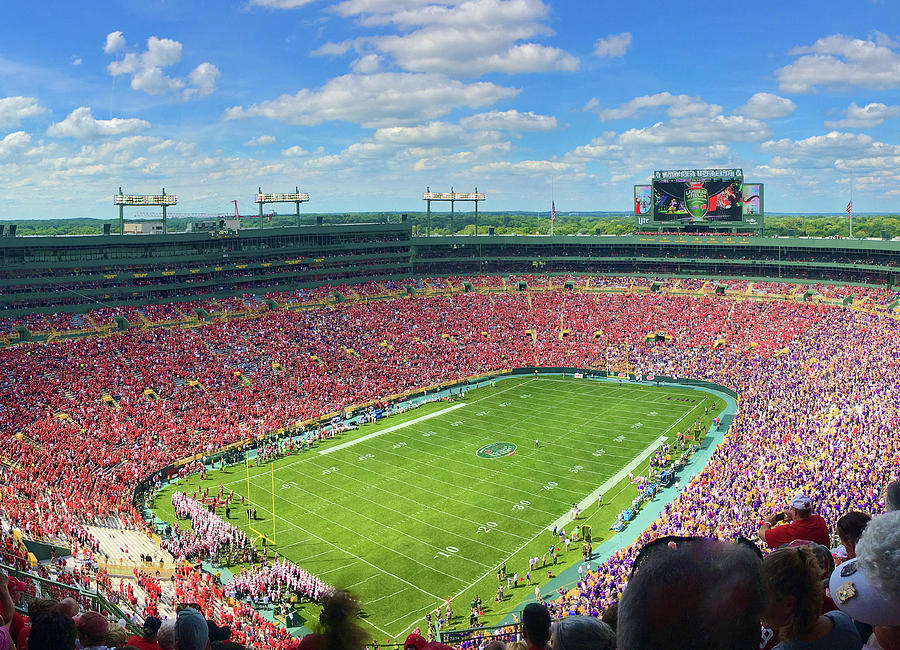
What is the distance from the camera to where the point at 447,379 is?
49781 mm

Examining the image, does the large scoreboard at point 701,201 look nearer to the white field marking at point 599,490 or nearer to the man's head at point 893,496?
the white field marking at point 599,490

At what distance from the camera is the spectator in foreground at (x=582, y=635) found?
3672 millimetres

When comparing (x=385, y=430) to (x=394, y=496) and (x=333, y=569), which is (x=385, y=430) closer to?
(x=394, y=496)

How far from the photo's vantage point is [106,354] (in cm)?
4459

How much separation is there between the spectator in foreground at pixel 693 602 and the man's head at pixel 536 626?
9.34ft

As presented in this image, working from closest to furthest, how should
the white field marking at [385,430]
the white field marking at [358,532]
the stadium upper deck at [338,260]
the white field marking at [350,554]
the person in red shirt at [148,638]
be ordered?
1. the person in red shirt at [148,638]
2. the white field marking at [350,554]
3. the white field marking at [358,532]
4. the white field marking at [385,430]
5. the stadium upper deck at [338,260]

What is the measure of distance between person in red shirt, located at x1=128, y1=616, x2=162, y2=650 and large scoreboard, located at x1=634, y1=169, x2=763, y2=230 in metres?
67.9

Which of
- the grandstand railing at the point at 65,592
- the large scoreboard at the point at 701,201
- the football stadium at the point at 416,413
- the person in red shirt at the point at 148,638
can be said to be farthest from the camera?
the large scoreboard at the point at 701,201

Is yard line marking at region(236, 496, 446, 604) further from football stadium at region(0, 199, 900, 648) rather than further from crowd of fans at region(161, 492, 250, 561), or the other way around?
crowd of fans at region(161, 492, 250, 561)

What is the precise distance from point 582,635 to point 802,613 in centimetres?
114

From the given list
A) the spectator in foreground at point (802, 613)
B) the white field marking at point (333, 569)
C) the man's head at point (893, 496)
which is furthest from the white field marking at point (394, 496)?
the spectator in foreground at point (802, 613)

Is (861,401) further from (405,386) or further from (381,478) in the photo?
(405,386)

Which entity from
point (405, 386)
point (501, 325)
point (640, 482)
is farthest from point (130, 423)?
point (501, 325)

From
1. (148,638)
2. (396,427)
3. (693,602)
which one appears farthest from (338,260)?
(693,602)
